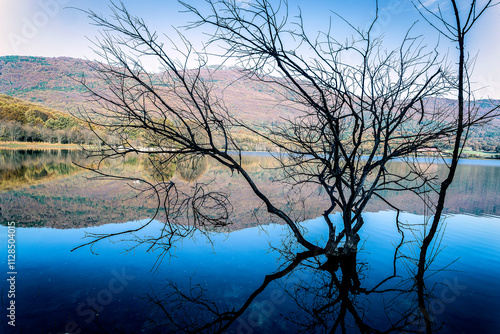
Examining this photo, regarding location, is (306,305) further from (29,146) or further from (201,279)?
(29,146)

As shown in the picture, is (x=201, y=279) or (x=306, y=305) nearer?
(x=306, y=305)

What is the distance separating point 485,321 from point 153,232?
7.14 m

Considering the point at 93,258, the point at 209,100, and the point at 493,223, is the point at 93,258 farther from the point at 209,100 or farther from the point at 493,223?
the point at 493,223

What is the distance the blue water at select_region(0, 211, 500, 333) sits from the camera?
3852 millimetres

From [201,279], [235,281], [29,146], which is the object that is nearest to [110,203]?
[201,279]

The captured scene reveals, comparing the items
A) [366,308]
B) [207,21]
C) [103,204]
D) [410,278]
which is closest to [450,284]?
[410,278]

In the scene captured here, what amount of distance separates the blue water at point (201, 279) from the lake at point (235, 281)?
21 mm

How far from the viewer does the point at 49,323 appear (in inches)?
141

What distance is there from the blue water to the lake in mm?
21

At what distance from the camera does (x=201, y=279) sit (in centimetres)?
513

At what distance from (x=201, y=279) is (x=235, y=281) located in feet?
1.97

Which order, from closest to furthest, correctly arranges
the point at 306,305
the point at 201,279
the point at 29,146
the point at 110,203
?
the point at 306,305
the point at 201,279
the point at 110,203
the point at 29,146

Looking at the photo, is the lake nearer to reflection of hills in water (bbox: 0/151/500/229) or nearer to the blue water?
the blue water

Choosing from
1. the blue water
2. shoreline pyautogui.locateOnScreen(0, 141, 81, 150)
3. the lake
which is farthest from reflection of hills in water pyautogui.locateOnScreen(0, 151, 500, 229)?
shoreline pyautogui.locateOnScreen(0, 141, 81, 150)
